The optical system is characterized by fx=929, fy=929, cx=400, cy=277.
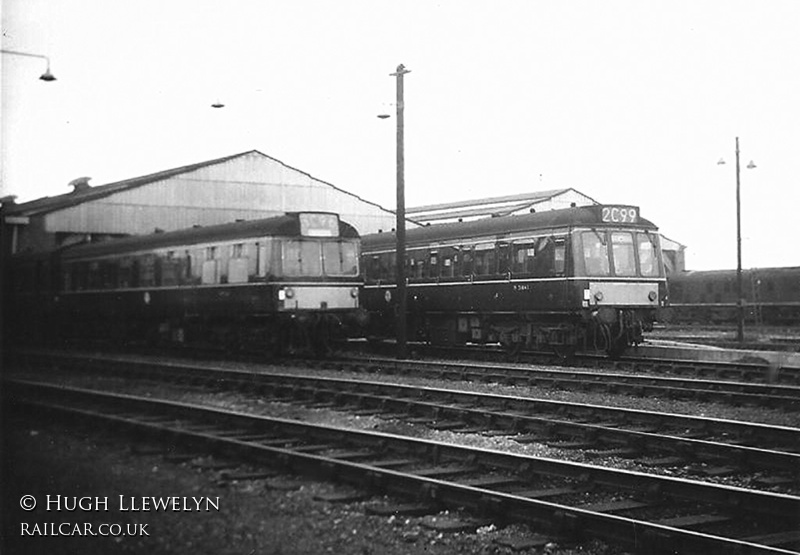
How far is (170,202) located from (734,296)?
1324 inches

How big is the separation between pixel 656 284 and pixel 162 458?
14.6m

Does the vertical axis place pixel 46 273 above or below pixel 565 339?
above

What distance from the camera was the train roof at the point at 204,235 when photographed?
872 inches

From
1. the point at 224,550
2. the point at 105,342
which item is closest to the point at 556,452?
the point at 224,550

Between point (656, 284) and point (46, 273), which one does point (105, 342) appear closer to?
point (46, 273)

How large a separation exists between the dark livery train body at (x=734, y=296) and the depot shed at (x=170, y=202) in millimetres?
23468

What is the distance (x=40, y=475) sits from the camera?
8875mm

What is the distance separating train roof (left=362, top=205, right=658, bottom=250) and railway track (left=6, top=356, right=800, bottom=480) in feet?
24.8

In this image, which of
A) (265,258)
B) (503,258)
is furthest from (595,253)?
(265,258)

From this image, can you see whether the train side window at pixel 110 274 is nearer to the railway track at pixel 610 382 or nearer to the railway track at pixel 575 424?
the railway track at pixel 610 382

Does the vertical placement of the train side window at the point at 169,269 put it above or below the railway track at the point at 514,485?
above

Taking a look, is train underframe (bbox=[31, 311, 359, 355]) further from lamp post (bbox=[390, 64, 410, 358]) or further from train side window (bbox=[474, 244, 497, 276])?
train side window (bbox=[474, 244, 497, 276])

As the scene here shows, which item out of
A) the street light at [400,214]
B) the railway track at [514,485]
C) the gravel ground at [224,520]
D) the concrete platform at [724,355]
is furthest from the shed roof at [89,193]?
the concrete platform at [724,355]

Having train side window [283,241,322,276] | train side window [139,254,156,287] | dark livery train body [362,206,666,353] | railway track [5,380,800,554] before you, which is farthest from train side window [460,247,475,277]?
railway track [5,380,800,554]
